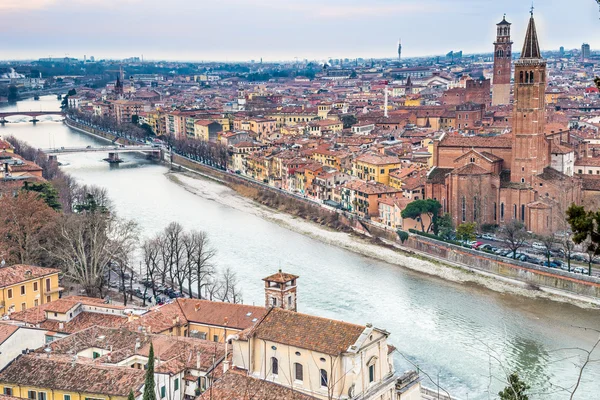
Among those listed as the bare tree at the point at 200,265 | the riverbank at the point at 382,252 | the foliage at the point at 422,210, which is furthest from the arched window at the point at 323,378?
the foliage at the point at 422,210

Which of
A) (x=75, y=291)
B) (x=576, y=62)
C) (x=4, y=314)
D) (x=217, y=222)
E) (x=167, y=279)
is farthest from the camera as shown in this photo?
(x=576, y=62)

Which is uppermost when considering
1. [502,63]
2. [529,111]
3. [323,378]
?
[502,63]

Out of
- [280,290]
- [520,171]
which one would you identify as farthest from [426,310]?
[520,171]

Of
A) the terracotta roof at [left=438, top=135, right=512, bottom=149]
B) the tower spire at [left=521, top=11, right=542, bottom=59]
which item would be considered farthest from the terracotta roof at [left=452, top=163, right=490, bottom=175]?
the tower spire at [left=521, top=11, right=542, bottom=59]

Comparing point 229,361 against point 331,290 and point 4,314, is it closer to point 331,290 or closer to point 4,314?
point 4,314

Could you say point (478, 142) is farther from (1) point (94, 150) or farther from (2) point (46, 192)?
(1) point (94, 150)

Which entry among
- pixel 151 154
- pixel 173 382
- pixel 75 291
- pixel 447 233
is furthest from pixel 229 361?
pixel 151 154

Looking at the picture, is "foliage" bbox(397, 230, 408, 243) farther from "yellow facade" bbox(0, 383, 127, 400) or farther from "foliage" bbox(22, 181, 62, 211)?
"yellow facade" bbox(0, 383, 127, 400)

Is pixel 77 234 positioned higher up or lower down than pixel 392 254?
higher up
